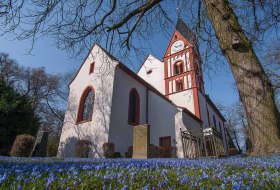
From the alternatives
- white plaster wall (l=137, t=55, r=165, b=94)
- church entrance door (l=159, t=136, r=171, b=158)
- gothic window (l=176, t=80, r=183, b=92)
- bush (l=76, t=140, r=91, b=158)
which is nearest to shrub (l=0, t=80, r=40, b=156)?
bush (l=76, t=140, r=91, b=158)

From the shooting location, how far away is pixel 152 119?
1838 centimetres

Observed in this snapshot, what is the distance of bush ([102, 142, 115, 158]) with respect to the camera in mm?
12117

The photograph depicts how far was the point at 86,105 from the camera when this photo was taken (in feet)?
54.7

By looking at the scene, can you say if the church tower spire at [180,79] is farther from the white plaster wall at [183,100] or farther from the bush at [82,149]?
the bush at [82,149]

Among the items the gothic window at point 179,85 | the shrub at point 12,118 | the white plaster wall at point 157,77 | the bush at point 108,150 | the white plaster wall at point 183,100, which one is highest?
the white plaster wall at point 157,77

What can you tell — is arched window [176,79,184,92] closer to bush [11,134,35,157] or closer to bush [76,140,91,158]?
bush [76,140,91,158]

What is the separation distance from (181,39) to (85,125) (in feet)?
61.4

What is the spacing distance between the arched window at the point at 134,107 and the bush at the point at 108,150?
3669mm

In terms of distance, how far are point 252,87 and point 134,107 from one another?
1372 cm

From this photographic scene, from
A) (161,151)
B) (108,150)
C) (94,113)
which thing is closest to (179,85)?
(161,151)

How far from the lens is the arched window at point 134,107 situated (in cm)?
1633

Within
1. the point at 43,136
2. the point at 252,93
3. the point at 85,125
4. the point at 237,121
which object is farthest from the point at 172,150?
the point at 237,121

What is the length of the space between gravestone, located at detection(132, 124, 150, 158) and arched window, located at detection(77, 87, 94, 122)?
684cm

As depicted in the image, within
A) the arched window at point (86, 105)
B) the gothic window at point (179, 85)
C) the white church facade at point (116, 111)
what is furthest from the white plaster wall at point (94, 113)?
the gothic window at point (179, 85)
